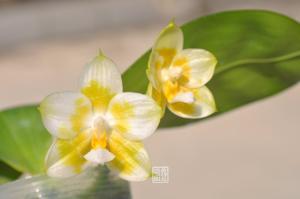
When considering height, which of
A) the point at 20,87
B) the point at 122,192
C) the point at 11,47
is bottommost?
the point at 122,192

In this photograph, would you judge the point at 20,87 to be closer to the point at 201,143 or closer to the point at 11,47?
the point at 11,47

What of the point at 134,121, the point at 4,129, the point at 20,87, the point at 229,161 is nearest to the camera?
the point at 134,121

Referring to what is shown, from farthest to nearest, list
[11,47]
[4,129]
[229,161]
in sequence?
[11,47] < [229,161] < [4,129]

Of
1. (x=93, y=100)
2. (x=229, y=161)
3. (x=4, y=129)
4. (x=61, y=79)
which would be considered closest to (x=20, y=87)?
(x=61, y=79)

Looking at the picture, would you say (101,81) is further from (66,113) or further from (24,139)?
(24,139)

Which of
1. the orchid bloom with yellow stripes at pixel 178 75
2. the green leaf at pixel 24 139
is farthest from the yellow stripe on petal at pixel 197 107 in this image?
the green leaf at pixel 24 139

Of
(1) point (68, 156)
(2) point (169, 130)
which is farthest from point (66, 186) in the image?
(2) point (169, 130)
